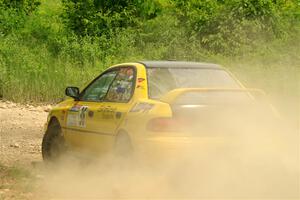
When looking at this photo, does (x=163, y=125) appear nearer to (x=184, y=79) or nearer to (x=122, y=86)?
(x=184, y=79)

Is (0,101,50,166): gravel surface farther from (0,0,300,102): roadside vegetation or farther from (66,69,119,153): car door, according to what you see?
(66,69,119,153): car door

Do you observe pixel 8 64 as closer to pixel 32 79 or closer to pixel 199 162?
pixel 32 79

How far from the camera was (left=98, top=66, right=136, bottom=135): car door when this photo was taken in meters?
7.63

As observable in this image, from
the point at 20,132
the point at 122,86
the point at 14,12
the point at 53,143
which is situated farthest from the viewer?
the point at 14,12

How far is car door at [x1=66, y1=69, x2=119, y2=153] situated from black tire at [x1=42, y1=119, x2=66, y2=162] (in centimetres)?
34

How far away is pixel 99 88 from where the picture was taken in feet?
28.5

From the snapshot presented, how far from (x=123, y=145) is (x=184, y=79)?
3.56 ft

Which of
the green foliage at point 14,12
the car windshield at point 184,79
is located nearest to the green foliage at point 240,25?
the green foliage at point 14,12

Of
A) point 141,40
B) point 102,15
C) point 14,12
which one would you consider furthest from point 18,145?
point 14,12

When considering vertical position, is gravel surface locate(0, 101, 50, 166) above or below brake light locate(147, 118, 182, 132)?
below

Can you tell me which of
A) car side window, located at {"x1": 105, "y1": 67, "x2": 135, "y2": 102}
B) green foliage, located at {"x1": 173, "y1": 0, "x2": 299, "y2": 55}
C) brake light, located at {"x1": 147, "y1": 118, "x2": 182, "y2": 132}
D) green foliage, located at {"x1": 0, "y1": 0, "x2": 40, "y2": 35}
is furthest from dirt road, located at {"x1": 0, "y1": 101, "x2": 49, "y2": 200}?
green foliage, located at {"x1": 173, "y1": 0, "x2": 299, "y2": 55}

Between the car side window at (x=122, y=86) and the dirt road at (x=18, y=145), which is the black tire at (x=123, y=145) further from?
the dirt road at (x=18, y=145)

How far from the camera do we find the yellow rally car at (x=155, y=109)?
700 centimetres

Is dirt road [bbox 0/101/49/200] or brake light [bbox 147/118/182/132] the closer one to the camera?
brake light [bbox 147/118/182/132]
